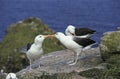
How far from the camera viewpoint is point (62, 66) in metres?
14.5

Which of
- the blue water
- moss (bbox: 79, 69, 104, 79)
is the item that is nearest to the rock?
moss (bbox: 79, 69, 104, 79)

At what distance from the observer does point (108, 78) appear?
12375 millimetres

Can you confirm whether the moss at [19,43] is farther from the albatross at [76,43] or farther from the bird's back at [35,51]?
the albatross at [76,43]

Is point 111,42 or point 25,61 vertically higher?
point 111,42

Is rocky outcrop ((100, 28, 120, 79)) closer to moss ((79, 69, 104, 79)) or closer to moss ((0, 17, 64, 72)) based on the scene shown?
moss ((79, 69, 104, 79))

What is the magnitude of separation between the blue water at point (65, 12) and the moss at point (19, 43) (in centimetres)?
904

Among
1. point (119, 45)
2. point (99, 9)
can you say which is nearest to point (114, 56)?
point (119, 45)

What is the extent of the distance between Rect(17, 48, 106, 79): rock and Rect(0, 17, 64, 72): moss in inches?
143

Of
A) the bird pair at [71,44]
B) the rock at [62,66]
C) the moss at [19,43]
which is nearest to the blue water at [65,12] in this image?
the moss at [19,43]

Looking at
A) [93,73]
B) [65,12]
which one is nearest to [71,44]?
[93,73]

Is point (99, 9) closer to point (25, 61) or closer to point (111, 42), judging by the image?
point (25, 61)

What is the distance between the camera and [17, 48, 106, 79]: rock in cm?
1263

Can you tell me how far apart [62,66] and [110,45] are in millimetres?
1776

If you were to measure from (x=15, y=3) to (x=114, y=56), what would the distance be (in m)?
32.5
